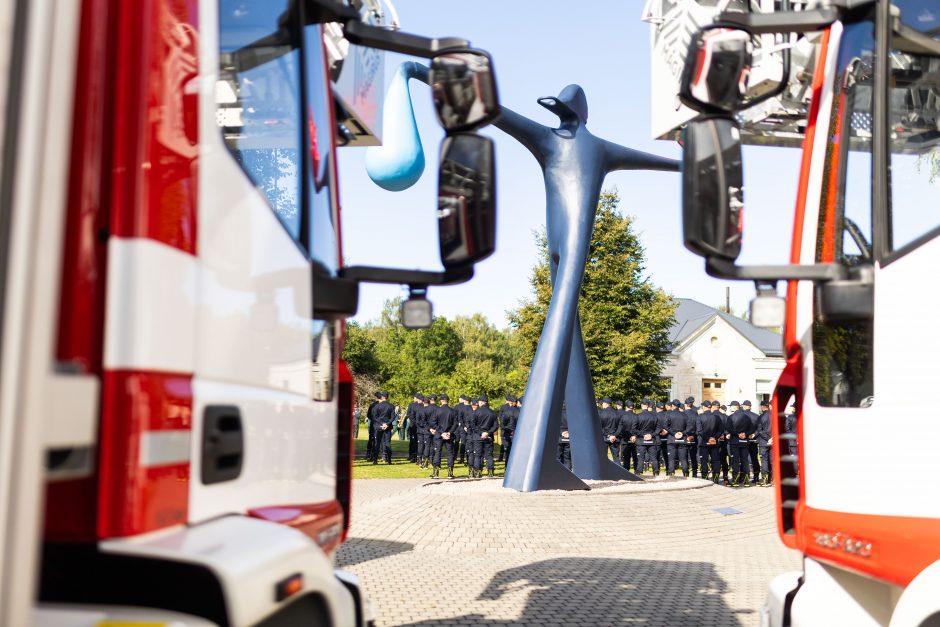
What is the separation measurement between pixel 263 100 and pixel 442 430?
1988cm

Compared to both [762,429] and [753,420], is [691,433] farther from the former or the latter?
[762,429]

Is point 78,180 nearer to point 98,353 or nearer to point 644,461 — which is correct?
point 98,353

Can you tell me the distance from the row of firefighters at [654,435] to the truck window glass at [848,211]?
58.0 feet

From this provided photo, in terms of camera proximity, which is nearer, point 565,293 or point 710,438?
point 565,293

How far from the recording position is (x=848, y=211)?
278 cm

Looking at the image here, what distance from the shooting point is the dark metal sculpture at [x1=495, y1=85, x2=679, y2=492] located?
14711mm

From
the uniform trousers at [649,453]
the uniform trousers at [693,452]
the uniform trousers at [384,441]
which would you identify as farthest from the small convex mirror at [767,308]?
the uniform trousers at [384,441]

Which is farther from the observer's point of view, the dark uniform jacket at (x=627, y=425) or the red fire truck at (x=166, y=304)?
the dark uniform jacket at (x=627, y=425)

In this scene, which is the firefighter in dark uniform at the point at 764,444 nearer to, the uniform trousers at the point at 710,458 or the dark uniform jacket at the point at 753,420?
the dark uniform jacket at the point at 753,420

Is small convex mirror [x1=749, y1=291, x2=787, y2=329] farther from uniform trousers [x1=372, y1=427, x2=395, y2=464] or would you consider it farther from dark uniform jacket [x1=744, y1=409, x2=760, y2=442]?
uniform trousers [x1=372, y1=427, x2=395, y2=464]

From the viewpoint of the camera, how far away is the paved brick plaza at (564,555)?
7.16m

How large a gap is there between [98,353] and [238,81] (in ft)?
2.84

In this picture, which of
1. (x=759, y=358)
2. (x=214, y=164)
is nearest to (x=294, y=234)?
(x=214, y=164)

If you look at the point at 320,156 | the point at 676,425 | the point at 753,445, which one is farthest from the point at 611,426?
the point at 320,156
